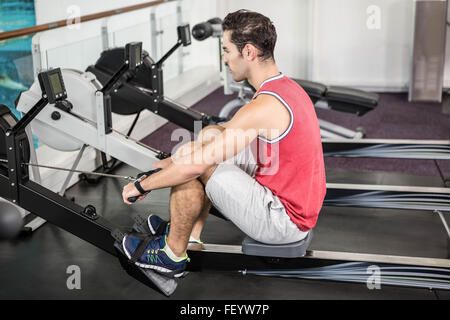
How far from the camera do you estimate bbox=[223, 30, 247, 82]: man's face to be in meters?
2.11

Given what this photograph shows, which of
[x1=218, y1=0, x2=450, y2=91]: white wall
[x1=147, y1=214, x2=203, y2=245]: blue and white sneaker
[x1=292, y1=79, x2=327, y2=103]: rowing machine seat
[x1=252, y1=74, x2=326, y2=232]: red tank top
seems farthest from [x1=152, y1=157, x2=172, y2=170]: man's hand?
[x1=218, y1=0, x2=450, y2=91]: white wall

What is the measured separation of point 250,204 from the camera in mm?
2143

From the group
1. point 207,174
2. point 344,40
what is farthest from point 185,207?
point 344,40

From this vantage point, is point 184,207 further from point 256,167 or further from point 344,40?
point 344,40

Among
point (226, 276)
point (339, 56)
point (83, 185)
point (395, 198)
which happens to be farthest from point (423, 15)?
point (226, 276)

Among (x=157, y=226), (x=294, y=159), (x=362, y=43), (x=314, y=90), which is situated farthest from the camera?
(x=362, y=43)

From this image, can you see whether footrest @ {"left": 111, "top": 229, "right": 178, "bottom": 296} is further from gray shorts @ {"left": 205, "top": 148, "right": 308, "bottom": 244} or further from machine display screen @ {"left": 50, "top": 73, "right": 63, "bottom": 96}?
machine display screen @ {"left": 50, "top": 73, "right": 63, "bottom": 96}

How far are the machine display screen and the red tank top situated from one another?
2.65 ft

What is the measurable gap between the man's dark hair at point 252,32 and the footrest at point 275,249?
2.17ft

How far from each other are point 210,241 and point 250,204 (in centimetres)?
86

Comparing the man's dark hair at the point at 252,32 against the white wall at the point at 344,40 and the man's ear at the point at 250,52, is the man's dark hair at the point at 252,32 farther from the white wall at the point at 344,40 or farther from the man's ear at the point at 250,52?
the white wall at the point at 344,40

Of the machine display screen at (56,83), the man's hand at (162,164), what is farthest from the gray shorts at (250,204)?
the machine display screen at (56,83)

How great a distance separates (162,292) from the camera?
91.8 inches
